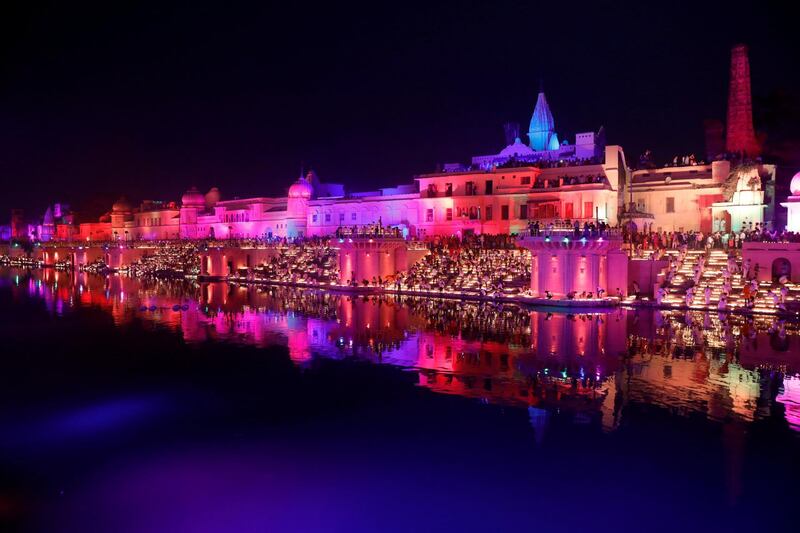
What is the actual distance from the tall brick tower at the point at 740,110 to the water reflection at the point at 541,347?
71.5 ft

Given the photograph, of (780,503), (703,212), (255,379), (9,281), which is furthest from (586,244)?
(9,281)

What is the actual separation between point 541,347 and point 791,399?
25.4 feet

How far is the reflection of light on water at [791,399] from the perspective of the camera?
1371cm

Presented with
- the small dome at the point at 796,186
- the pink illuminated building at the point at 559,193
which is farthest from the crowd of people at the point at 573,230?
the small dome at the point at 796,186

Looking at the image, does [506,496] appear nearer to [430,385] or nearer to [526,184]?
[430,385]

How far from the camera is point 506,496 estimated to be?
10.5 m

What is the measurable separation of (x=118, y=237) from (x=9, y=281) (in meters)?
27.5

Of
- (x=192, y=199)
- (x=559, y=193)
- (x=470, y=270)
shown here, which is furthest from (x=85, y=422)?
(x=192, y=199)

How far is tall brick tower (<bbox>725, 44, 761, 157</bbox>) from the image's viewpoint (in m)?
43.3

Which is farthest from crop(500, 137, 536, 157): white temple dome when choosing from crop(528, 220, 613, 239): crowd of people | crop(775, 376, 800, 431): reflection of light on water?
crop(775, 376, 800, 431): reflection of light on water

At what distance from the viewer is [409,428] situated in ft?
45.5

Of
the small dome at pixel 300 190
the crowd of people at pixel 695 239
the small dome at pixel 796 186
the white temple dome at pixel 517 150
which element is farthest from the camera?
the small dome at pixel 300 190

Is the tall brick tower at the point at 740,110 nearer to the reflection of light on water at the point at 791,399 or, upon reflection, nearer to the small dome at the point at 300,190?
the reflection of light on water at the point at 791,399

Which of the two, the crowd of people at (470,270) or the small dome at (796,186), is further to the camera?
the crowd of people at (470,270)
